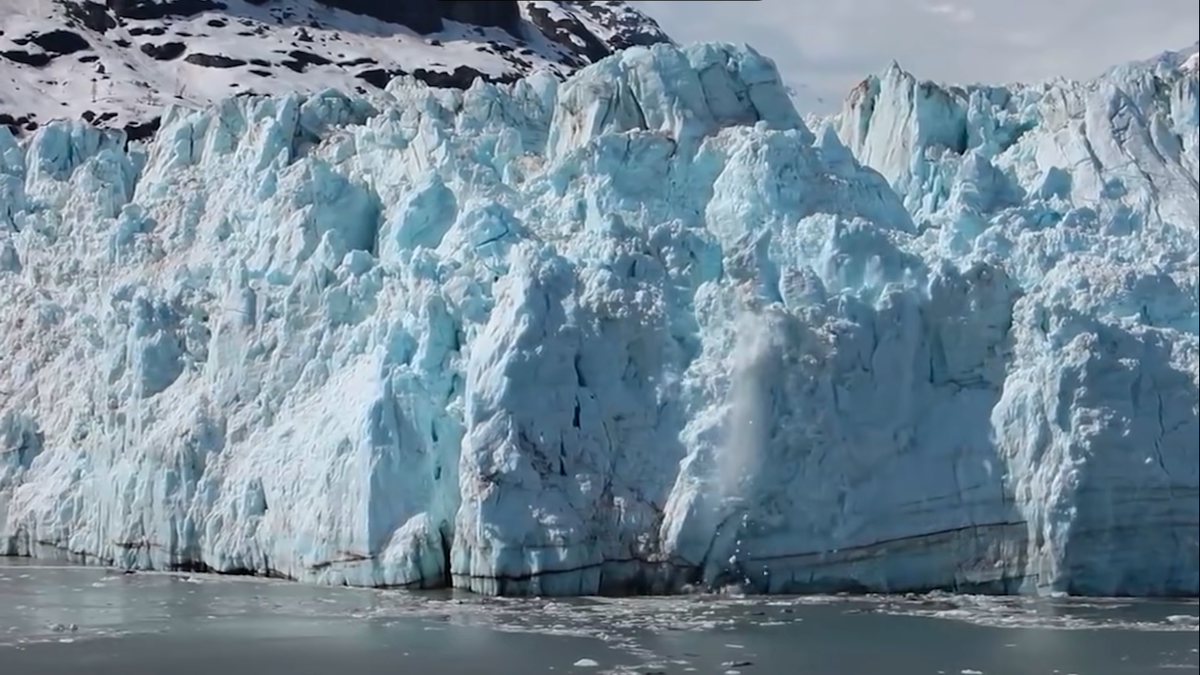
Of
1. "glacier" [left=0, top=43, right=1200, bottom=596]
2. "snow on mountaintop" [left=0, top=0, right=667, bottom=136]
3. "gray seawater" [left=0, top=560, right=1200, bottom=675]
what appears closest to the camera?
"gray seawater" [left=0, top=560, right=1200, bottom=675]

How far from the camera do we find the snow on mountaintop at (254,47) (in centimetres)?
1909

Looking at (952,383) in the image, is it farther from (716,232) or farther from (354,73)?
(354,73)

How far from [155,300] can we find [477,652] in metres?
6.17

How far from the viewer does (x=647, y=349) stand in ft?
37.4

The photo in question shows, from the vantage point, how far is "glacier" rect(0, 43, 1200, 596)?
10.8m

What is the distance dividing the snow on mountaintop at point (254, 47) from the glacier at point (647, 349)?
4.47 meters

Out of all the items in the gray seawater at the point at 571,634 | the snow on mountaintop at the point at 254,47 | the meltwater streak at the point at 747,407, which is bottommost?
the gray seawater at the point at 571,634

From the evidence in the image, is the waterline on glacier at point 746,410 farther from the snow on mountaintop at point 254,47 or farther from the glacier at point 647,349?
the snow on mountaintop at point 254,47

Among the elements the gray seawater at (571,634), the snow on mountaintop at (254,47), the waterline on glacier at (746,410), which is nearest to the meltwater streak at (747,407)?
the waterline on glacier at (746,410)

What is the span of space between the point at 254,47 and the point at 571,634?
18856mm

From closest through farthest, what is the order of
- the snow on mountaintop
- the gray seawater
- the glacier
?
the gray seawater, the glacier, the snow on mountaintop

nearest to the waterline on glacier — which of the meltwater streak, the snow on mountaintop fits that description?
the meltwater streak

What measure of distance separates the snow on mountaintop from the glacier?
4472 mm

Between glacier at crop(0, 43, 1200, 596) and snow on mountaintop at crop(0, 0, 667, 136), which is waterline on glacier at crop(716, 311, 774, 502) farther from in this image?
snow on mountaintop at crop(0, 0, 667, 136)
